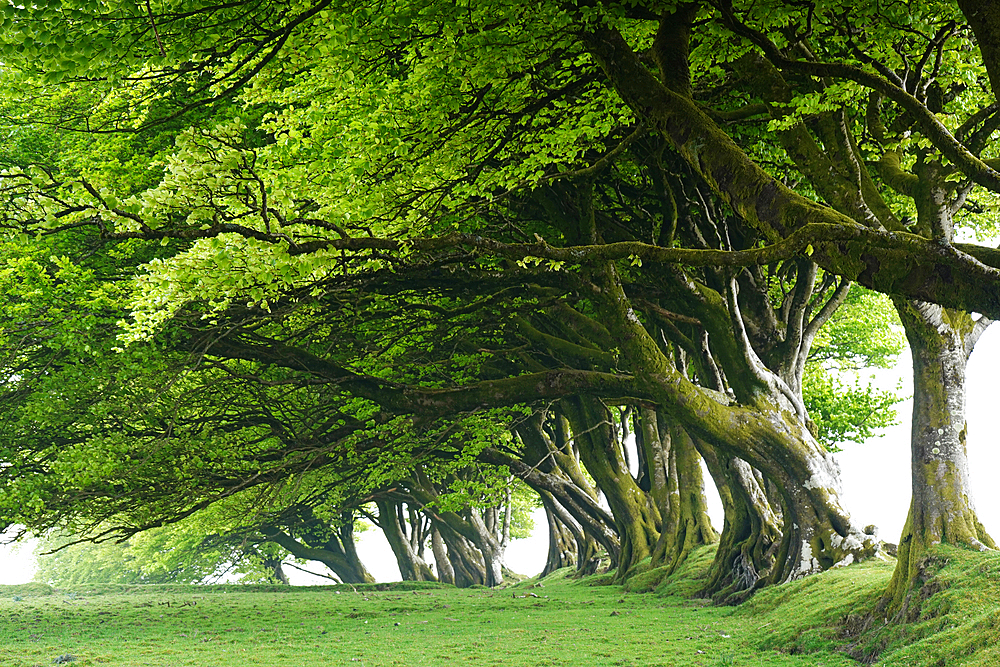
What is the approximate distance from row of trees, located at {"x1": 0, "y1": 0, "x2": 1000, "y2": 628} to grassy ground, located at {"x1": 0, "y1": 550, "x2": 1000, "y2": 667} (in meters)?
1.19

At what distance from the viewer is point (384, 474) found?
77.0 ft

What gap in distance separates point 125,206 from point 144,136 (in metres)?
8.42

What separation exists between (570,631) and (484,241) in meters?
8.14

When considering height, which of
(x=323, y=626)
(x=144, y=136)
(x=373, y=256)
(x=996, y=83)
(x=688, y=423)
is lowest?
(x=323, y=626)

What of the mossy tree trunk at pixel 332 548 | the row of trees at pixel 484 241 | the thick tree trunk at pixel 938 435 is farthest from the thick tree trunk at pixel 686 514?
the mossy tree trunk at pixel 332 548

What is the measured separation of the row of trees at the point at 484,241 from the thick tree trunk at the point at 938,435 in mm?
55

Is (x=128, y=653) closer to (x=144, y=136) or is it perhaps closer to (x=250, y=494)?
(x=144, y=136)

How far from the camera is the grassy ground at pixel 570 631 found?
9922mm

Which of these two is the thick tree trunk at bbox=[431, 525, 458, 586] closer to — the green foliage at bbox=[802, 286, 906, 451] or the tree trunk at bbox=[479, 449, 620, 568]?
the tree trunk at bbox=[479, 449, 620, 568]

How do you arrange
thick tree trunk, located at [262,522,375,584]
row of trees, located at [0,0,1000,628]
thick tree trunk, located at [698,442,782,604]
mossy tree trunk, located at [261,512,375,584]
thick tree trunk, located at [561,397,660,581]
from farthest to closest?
thick tree trunk, located at [262,522,375,584], mossy tree trunk, located at [261,512,375,584], thick tree trunk, located at [561,397,660,581], thick tree trunk, located at [698,442,782,604], row of trees, located at [0,0,1000,628]

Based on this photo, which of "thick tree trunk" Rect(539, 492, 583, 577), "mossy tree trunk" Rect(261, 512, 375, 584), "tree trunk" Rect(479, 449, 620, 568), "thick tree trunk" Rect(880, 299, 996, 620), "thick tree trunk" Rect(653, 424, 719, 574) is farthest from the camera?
"mossy tree trunk" Rect(261, 512, 375, 584)

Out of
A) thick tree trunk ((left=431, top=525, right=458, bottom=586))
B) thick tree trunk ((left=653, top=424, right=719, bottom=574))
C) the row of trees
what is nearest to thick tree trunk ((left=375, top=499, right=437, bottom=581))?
thick tree trunk ((left=431, top=525, right=458, bottom=586))

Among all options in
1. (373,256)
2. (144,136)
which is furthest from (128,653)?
(144,136)

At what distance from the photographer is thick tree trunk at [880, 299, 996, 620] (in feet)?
38.2
